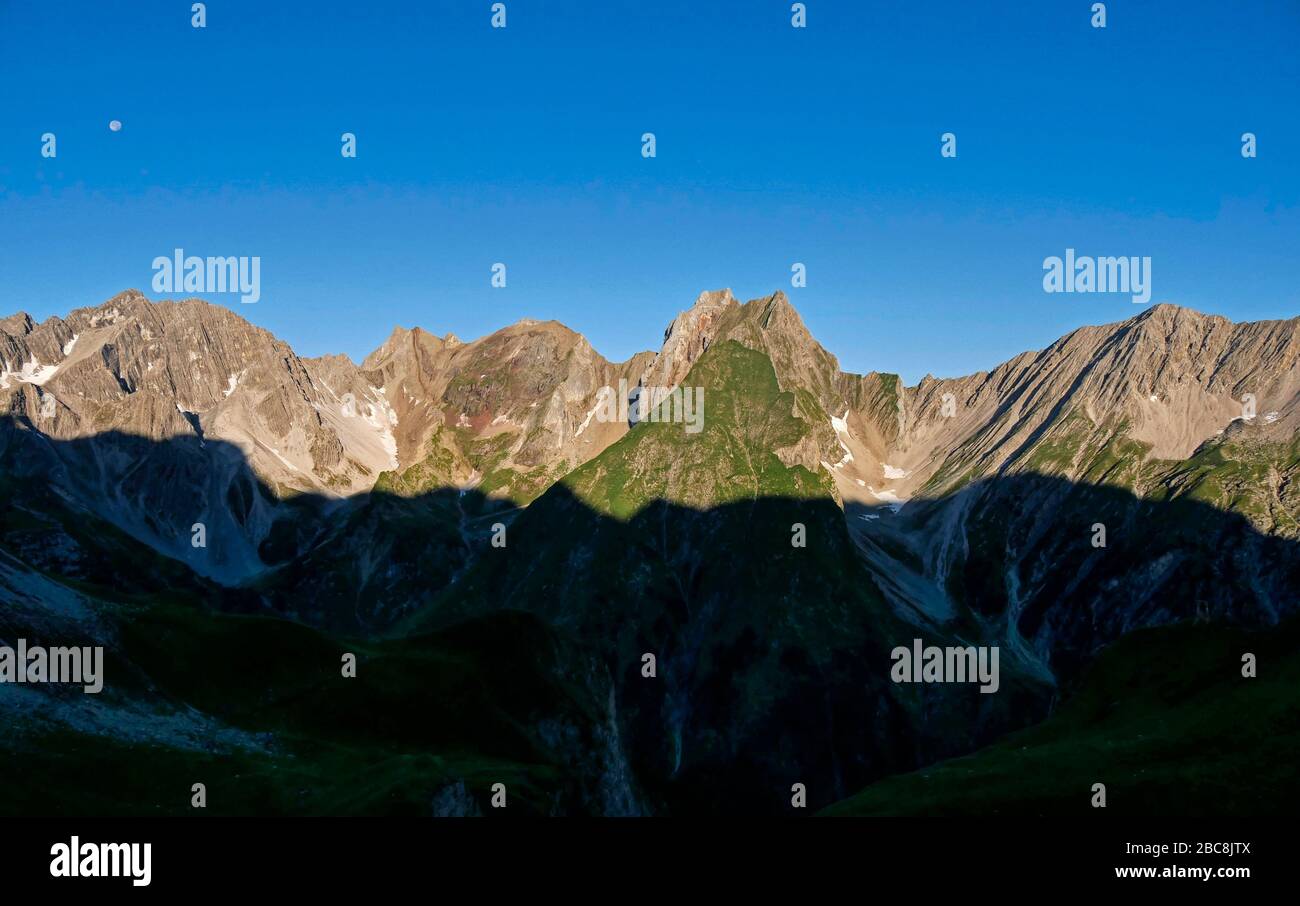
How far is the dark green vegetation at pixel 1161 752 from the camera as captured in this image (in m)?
80.8

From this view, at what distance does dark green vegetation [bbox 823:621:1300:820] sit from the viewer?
80.8 m

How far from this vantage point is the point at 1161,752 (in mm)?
90000

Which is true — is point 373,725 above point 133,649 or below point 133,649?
below
